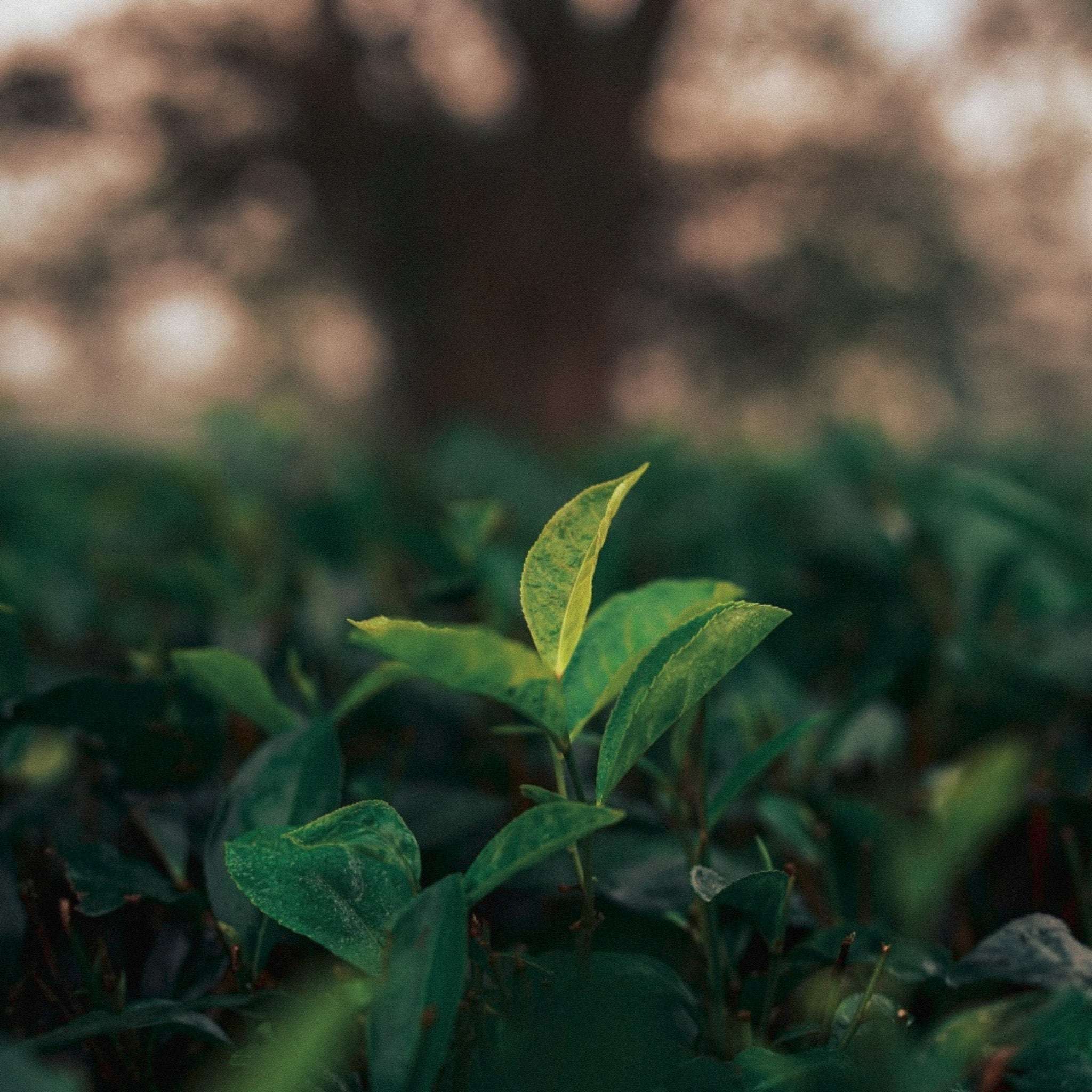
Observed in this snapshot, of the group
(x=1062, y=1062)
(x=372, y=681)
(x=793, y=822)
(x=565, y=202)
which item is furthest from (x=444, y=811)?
(x=565, y=202)

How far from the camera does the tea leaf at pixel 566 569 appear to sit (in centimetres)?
41

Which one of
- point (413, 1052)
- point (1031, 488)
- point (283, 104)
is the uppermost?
point (283, 104)

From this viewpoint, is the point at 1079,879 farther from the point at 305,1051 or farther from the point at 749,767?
the point at 305,1051

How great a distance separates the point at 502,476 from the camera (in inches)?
54.9

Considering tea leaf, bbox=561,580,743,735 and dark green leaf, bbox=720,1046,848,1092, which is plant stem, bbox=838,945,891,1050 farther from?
tea leaf, bbox=561,580,743,735

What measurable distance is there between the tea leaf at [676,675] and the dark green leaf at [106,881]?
239 mm

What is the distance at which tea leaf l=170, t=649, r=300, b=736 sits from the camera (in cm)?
54

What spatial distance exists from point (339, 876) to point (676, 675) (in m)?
0.16

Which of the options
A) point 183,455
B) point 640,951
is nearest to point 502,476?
point 183,455

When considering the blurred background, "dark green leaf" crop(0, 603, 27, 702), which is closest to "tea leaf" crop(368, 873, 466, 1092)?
"dark green leaf" crop(0, 603, 27, 702)

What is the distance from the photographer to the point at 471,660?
367 millimetres

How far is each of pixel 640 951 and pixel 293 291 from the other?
5352 millimetres

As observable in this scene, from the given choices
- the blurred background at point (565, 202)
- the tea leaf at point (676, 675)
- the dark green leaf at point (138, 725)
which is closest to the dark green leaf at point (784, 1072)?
the tea leaf at point (676, 675)

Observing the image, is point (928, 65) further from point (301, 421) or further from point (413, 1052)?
point (413, 1052)
